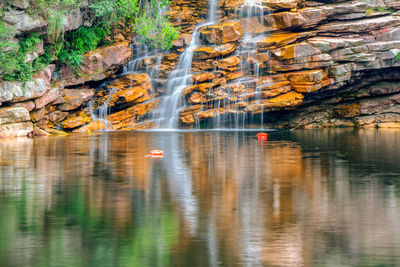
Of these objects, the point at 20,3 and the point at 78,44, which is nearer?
the point at 20,3

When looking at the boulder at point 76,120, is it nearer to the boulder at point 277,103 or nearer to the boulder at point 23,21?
the boulder at point 23,21

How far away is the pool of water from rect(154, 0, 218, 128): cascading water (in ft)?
80.4

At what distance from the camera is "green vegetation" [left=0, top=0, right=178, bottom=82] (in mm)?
34906

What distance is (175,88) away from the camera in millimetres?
46156

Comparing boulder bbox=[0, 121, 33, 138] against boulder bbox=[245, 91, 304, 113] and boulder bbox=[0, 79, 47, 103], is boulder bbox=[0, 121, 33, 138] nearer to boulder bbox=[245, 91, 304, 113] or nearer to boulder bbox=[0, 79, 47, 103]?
boulder bbox=[0, 79, 47, 103]

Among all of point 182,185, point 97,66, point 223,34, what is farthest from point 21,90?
point 182,185

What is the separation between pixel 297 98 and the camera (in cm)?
4334

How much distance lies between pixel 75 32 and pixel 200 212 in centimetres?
3398

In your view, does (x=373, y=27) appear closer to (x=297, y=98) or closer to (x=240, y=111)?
(x=297, y=98)

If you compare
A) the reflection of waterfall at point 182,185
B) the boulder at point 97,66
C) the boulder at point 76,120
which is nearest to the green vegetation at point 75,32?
the boulder at point 97,66

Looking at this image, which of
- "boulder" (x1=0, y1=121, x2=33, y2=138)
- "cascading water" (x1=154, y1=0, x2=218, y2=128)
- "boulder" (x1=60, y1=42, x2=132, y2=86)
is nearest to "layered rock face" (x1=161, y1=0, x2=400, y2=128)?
"cascading water" (x1=154, y1=0, x2=218, y2=128)

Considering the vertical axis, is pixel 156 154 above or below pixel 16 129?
below

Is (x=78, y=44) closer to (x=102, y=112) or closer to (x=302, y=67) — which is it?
(x=102, y=112)

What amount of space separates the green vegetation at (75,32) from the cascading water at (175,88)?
2176mm
